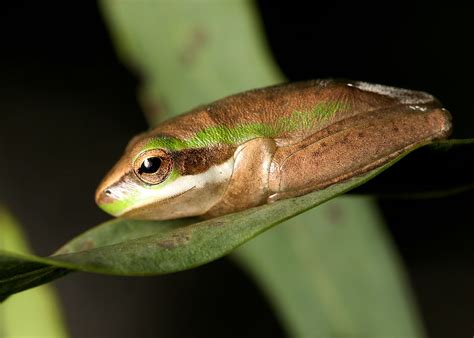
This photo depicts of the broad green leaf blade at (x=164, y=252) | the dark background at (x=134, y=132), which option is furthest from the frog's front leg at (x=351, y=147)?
the dark background at (x=134, y=132)

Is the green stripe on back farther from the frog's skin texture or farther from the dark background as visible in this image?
the dark background

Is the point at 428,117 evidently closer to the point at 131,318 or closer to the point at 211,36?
the point at 211,36

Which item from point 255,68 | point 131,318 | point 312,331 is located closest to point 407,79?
point 255,68

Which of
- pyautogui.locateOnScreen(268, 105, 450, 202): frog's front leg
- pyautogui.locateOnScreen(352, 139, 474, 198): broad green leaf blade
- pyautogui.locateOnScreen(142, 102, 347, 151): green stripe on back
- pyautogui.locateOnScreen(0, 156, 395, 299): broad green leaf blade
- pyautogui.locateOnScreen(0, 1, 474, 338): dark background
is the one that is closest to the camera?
pyautogui.locateOnScreen(0, 156, 395, 299): broad green leaf blade

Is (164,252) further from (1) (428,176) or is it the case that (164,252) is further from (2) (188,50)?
(2) (188,50)

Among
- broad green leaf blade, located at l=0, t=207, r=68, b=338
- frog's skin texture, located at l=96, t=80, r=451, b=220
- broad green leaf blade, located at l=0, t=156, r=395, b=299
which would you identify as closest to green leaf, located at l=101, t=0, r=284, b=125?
frog's skin texture, located at l=96, t=80, r=451, b=220

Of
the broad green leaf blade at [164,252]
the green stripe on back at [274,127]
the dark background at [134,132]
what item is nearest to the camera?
the broad green leaf blade at [164,252]

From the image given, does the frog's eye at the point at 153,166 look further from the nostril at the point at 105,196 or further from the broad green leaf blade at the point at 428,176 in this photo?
the broad green leaf blade at the point at 428,176
